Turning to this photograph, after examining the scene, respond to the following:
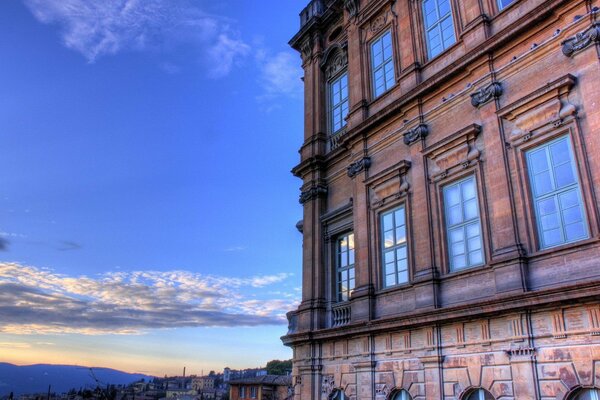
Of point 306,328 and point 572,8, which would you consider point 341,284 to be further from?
point 572,8

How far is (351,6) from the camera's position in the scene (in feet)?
58.0

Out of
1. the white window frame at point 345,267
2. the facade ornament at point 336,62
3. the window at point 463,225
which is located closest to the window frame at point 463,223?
the window at point 463,225

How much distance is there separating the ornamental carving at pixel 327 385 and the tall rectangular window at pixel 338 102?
8.28 m

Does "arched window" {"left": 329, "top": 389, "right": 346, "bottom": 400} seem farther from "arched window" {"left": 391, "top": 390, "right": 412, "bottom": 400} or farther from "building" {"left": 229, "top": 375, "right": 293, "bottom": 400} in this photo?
"building" {"left": 229, "top": 375, "right": 293, "bottom": 400}

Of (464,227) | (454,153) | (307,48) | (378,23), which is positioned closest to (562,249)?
(464,227)

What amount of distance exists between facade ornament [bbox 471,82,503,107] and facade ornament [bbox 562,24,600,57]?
1.56 metres

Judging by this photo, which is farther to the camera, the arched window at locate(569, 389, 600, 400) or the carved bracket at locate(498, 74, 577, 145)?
the carved bracket at locate(498, 74, 577, 145)

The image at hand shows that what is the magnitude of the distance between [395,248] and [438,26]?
20.5 feet

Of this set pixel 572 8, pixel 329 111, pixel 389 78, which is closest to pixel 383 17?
pixel 389 78

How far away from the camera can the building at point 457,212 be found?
30.9 ft

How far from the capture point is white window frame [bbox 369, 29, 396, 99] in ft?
51.2

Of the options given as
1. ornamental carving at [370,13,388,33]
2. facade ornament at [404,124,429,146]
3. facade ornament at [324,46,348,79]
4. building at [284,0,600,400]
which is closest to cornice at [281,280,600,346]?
building at [284,0,600,400]

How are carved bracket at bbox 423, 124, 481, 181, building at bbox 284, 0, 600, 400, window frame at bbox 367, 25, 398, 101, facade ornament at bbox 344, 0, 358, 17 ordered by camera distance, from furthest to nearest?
facade ornament at bbox 344, 0, 358, 17 < window frame at bbox 367, 25, 398, 101 < carved bracket at bbox 423, 124, 481, 181 < building at bbox 284, 0, 600, 400

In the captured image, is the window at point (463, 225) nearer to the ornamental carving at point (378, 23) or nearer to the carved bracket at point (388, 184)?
the carved bracket at point (388, 184)
